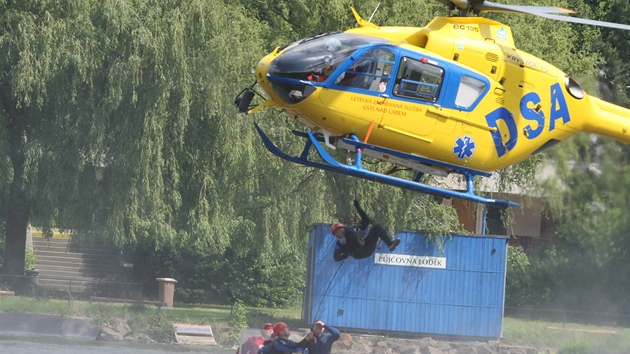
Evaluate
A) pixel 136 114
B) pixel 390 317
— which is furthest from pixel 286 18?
pixel 390 317

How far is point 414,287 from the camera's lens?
27.8 m

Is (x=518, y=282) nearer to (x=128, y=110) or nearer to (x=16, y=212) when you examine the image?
(x=128, y=110)

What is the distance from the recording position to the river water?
2536 centimetres

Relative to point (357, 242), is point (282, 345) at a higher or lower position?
lower

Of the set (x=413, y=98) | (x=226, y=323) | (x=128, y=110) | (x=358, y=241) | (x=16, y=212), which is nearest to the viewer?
(x=413, y=98)

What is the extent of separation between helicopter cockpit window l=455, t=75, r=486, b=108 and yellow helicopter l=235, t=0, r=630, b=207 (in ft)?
0.05

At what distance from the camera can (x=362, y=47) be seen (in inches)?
628

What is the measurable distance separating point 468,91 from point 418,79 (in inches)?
38.2

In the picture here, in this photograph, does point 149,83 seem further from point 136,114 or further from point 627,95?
point 627,95

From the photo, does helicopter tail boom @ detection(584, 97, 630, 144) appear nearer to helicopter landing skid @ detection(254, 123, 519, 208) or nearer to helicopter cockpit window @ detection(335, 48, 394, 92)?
helicopter landing skid @ detection(254, 123, 519, 208)

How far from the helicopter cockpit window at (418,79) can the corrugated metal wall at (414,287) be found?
36.1 ft

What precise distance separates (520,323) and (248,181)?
8.15m

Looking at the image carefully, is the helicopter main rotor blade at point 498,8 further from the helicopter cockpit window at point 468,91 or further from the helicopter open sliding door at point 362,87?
the helicopter open sliding door at point 362,87

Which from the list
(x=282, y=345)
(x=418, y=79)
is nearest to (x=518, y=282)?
(x=282, y=345)
